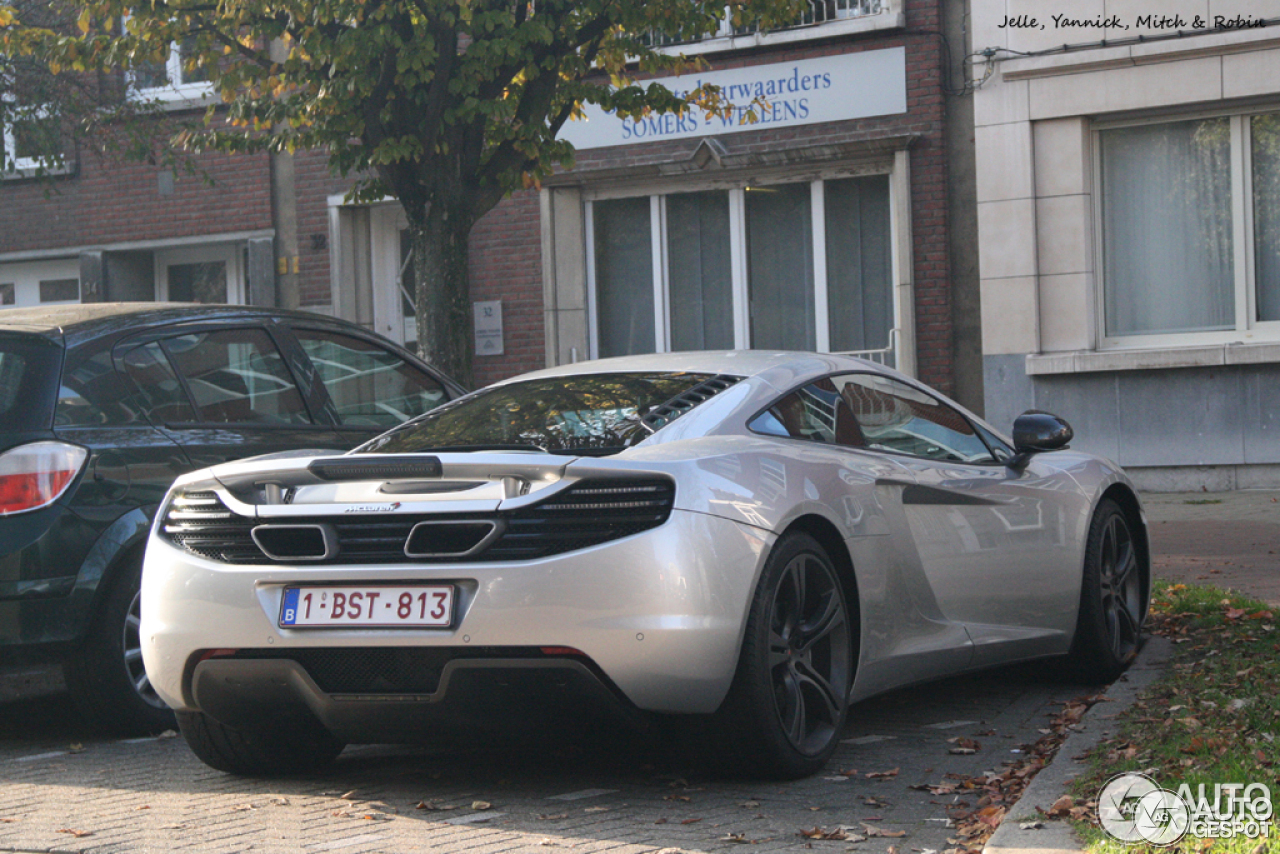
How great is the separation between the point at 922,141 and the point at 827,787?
10991 millimetres

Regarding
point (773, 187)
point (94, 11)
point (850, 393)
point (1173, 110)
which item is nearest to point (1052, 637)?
point (850, 393)

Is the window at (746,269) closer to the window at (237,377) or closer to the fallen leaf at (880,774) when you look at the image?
the window at (237,377)

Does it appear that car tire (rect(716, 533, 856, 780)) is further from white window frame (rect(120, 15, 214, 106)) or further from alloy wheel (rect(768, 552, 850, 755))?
white window frame (rect(120, 15, 214, 106))

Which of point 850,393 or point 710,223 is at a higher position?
point 710,223

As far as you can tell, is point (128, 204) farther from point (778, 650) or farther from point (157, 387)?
point (778, 650)

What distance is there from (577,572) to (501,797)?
2.91ft

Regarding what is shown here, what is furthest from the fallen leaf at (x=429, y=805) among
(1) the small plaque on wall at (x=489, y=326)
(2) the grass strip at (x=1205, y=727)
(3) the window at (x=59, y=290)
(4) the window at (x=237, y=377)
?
(3) the window at (x=59, y=290)

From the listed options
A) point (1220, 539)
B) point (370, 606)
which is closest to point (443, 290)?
point (1220, 539)

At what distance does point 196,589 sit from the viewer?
176 inches

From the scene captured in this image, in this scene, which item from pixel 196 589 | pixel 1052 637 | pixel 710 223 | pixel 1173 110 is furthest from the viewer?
pixel 710 223

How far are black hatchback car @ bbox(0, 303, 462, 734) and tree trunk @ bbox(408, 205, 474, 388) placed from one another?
2.89m

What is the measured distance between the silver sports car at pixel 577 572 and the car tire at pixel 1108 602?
36.2 inches

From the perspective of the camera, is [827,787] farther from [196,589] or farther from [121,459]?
[121,459]

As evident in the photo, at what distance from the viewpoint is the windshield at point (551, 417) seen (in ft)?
14.9
